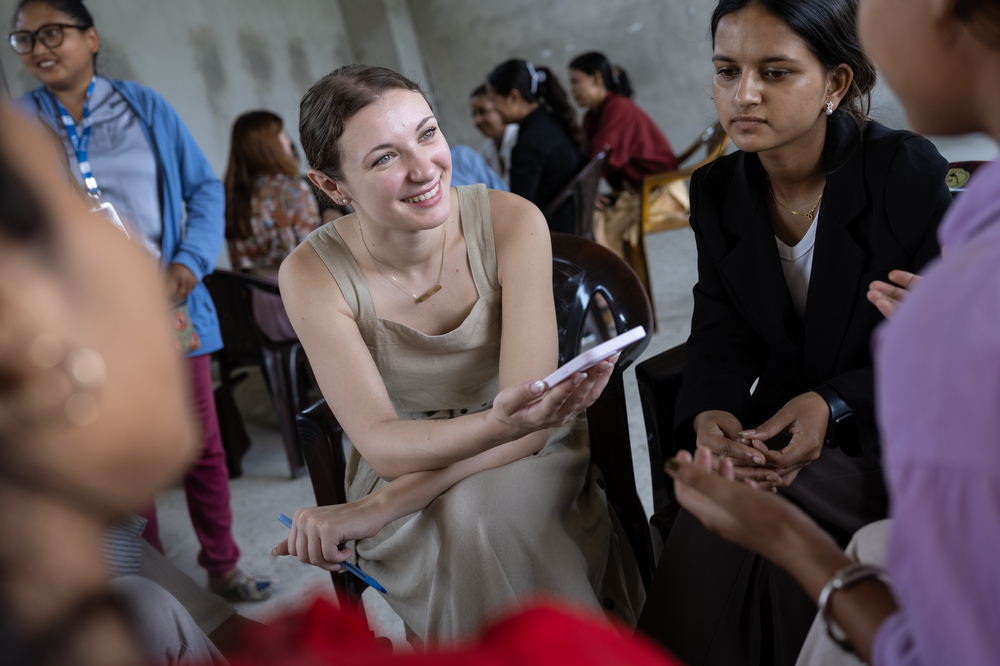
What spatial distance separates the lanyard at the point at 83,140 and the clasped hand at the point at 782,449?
190cm

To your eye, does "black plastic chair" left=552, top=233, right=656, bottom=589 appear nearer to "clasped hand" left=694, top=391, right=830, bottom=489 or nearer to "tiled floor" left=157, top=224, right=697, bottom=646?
"clasped hand" left=694, top=391, right=830, bottom=489

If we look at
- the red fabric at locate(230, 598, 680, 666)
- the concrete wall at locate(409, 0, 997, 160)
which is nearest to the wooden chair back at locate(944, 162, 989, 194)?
the red fabric at locate(230, 598, 680, 666)

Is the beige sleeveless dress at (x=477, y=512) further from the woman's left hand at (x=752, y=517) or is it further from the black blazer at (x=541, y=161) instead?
the black blazer at (x=541, y=161)

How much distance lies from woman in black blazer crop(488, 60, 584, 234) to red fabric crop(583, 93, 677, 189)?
0.25 m

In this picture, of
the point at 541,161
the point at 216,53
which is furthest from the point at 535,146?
the point at 216,53

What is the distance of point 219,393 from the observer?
140 inches

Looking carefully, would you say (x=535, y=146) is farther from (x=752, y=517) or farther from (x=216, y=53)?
(x=216, y=53)

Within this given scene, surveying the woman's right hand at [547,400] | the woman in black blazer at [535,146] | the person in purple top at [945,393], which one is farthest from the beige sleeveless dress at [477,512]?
the woman in black blazer at [535,146]

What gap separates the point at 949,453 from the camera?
1.80 ft

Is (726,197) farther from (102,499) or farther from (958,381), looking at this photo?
(102,499)

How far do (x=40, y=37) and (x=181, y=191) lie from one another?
0.55 m

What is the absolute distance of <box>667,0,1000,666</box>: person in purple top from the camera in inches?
21.2

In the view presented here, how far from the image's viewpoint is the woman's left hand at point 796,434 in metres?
1.32

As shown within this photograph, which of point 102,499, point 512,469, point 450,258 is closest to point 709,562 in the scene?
point 512,469
